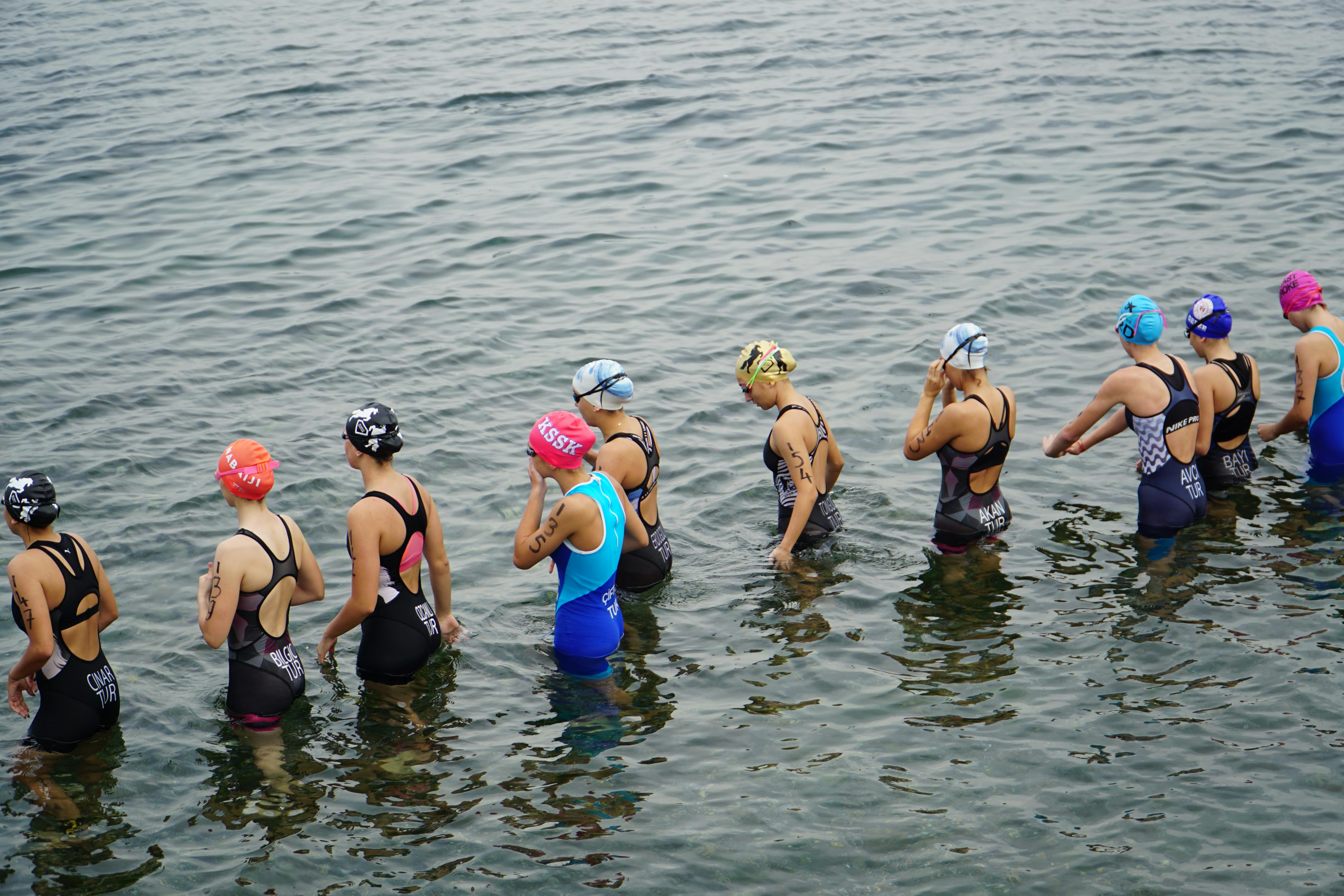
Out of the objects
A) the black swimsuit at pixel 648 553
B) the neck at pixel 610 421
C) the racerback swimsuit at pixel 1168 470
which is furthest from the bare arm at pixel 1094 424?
the neck at pixel 610 421

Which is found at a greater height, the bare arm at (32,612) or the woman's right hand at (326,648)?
the bare arm at (32,612)

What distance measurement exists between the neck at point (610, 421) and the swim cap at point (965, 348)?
8.43ft

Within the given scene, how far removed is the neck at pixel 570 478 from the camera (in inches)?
291

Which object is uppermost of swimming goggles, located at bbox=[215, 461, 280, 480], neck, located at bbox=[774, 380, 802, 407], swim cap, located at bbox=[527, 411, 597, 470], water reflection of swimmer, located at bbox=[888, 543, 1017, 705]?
swimming goggles, located at bbox=[215, 461, 280, 480]

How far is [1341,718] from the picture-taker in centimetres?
701

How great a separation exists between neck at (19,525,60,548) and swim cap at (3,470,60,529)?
0.10 ft

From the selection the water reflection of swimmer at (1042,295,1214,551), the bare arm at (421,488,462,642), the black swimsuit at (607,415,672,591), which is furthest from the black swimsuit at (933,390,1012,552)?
the bare arm at (421,488,462,642)

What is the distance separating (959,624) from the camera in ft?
28.2

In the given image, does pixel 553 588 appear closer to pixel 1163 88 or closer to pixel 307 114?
pixel 307 114

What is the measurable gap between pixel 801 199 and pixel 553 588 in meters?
11.2

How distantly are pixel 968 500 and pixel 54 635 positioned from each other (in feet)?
22.5

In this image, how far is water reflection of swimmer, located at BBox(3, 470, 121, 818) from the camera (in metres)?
6.88

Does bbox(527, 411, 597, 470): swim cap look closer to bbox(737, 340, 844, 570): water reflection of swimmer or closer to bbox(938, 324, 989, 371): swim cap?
bbox(737, 340, 844, 570): water reflection of swimmer

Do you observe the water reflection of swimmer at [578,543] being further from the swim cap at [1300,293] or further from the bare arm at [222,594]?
the swim cap at [1300,293]
